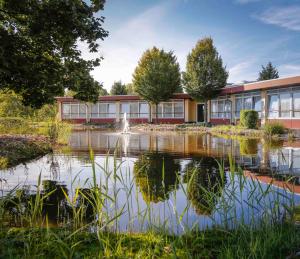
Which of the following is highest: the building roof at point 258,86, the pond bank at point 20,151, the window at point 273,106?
the building roof at point 258,86

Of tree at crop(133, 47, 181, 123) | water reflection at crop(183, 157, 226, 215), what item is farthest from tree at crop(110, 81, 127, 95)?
water reflection at crop(183, 157, 226, 215)

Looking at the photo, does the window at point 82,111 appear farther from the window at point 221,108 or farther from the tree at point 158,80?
the window at point 221,108

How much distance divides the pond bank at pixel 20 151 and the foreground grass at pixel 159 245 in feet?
18.1

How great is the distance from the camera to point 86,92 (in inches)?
323

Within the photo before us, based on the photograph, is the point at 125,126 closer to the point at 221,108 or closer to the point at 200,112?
the point at 200,112

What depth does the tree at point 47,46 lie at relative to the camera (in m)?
6.25

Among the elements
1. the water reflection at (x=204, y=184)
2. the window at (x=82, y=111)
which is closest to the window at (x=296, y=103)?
the water reflection at (x=204, y=184)

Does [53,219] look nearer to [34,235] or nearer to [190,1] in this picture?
[34,235]

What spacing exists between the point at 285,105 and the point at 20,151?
63.3 feet

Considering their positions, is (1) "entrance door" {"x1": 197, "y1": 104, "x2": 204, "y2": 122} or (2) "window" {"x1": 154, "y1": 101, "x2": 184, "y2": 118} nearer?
(1) "entrance door" {"x1": 197, "y1": 104, "x2": 204, "y2": 122}

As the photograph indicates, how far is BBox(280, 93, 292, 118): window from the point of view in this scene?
23.3 metres

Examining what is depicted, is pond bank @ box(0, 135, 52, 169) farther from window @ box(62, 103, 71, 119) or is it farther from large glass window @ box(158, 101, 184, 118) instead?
window @ box(62, 103, 71, 119)

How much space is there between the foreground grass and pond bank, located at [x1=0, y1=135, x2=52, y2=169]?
552 centimetres

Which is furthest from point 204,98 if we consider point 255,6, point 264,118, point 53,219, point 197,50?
point 53,219
